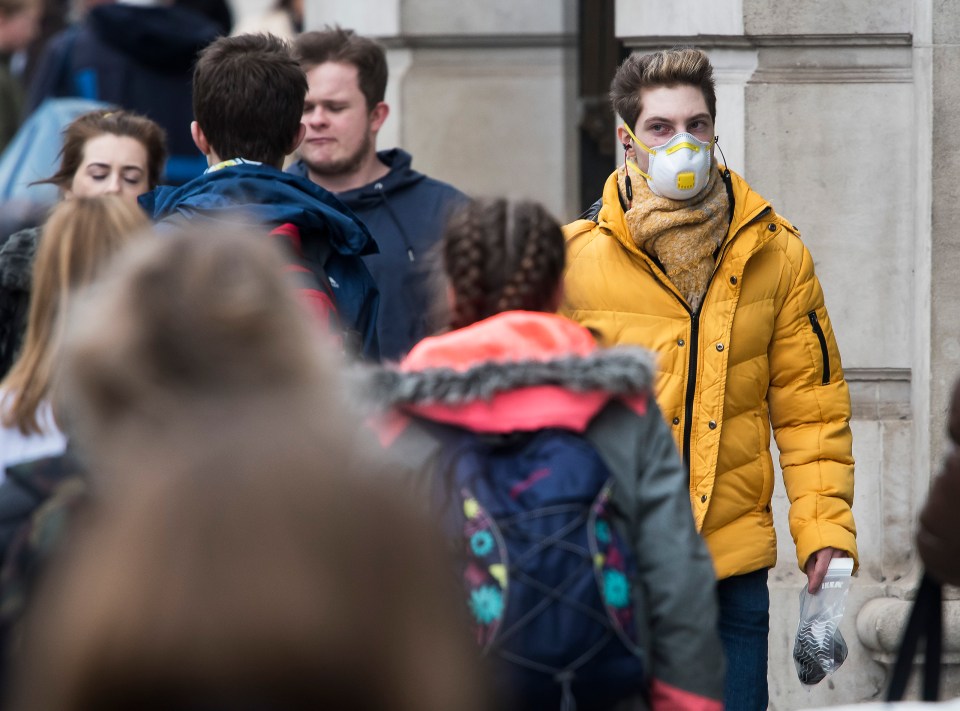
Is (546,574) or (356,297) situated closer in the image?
(546,574)

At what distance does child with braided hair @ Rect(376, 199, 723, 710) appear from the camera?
282 cm

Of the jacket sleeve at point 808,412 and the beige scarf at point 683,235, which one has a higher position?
the beige scarf at point 683,235

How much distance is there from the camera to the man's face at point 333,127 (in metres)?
5.39

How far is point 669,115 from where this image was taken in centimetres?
431

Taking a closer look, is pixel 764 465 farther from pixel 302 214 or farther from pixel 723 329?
pixel 302 214

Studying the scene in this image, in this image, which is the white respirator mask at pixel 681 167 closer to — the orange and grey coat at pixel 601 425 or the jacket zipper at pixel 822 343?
the jacket zipper at pixel 822 343

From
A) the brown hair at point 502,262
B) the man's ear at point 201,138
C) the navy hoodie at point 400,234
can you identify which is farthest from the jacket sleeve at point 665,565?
the navy hoodie at point 400,234

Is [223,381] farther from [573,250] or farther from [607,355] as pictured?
[573,250]

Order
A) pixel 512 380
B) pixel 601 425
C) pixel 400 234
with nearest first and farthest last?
pixel 512 380
pixel 601 425
pixel 400 234

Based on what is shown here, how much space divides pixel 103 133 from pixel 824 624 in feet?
8.19

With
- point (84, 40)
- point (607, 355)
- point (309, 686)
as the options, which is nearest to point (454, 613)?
point (309, 686)

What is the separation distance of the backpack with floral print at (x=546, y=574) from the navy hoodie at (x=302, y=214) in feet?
3.97

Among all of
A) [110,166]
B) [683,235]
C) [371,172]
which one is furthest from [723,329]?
[110,166]

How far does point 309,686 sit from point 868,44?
15.4 ft
